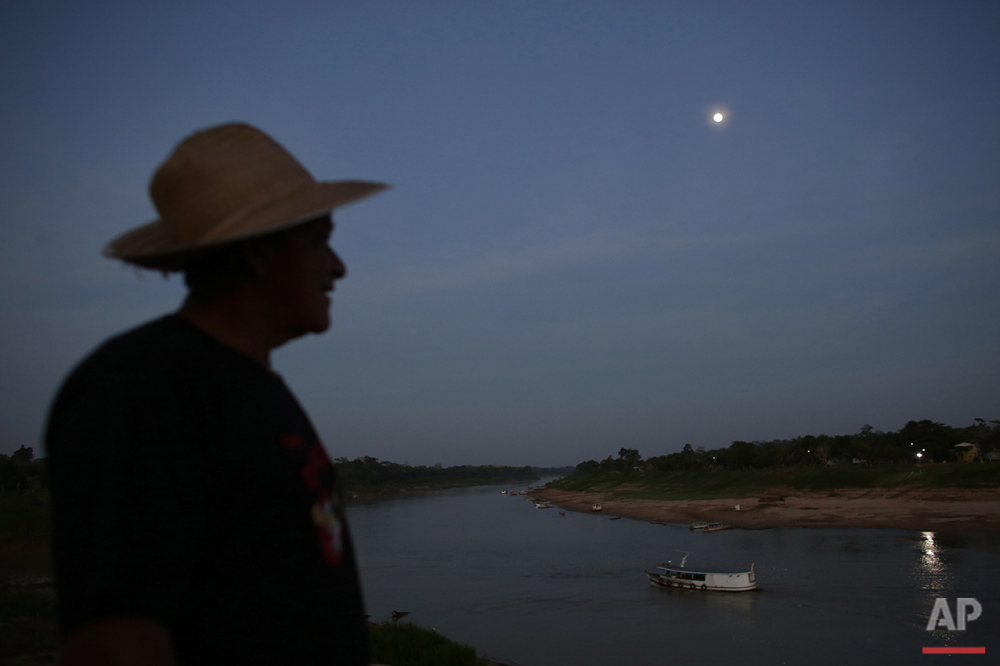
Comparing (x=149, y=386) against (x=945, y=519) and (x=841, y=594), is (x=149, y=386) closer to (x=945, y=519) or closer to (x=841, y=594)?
(x=841, y=594)

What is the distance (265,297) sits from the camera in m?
1.25

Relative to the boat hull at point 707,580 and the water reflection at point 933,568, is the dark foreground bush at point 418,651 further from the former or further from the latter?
the water reflection at point 933,568

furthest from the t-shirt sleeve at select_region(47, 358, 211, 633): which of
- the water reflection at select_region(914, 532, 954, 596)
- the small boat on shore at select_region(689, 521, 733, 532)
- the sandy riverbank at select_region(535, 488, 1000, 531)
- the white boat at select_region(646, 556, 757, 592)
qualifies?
the small boat on shore at select_region(689, 521, 733, 532)

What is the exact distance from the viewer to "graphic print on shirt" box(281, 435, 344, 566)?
3.62ft

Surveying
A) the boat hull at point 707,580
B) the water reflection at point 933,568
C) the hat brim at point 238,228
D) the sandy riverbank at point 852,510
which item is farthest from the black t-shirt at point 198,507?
the sandy riverbank at point 852,510

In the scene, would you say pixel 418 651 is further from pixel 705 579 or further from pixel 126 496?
pixel 705 579

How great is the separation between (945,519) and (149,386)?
1791 inches

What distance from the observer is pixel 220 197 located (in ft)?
3.86

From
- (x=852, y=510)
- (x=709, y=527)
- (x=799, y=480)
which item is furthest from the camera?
(x=799, y=480)

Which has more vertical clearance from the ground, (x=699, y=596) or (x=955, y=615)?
(x=955, y=615)

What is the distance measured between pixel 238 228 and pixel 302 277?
0.57ft

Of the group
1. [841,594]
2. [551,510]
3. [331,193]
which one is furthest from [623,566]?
[551,510]

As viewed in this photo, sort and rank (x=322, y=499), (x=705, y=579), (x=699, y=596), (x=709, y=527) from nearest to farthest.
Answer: (x=322, y=499)
(x=699, y=596)
(x=705, y=579)
(x=709, y=527)

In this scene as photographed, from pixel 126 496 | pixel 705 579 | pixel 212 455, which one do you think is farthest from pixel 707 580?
pixel 126 496
